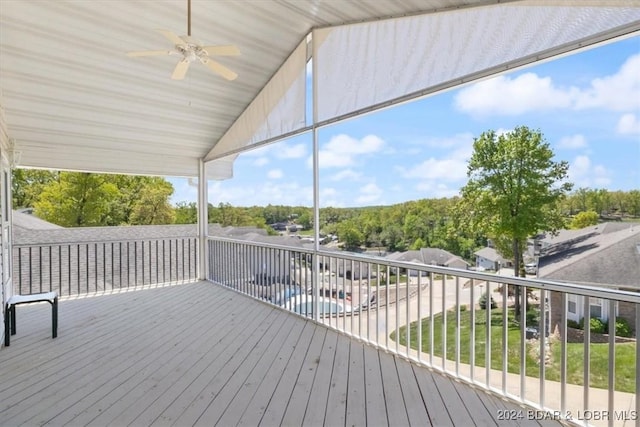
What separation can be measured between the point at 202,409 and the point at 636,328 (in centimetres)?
272

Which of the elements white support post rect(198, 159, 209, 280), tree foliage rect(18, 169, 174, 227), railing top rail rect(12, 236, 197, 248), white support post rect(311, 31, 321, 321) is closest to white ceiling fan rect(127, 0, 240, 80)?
white support post rect(311, 31, 321, 321)

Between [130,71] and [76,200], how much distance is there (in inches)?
512

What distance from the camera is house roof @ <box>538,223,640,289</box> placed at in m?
1.98

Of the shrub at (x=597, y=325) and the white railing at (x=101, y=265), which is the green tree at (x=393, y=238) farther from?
the white railing at (x=101, y=265)

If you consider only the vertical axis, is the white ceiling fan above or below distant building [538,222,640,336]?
above

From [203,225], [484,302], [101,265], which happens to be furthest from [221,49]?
[101,265]

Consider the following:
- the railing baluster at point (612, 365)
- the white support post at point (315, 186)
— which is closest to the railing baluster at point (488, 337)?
the railing baluster at point (612, 365)

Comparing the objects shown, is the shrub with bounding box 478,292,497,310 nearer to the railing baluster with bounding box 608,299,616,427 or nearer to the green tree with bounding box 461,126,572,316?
the green tree with bounding box 461,126,572,316

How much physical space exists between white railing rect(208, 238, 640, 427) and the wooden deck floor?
0.76 feet

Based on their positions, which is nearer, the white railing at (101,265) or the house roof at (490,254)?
the house roof at (490,254)

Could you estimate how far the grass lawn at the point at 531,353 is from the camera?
6.78ft

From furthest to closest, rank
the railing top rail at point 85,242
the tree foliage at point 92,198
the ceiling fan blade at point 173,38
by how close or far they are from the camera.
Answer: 1. the tree foliage at point 92,198
2. the railing top rail at point 85,242
3. the ceiling fan blade at point 173,38

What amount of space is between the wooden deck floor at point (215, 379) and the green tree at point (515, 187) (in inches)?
43.7

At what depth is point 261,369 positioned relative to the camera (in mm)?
2830
